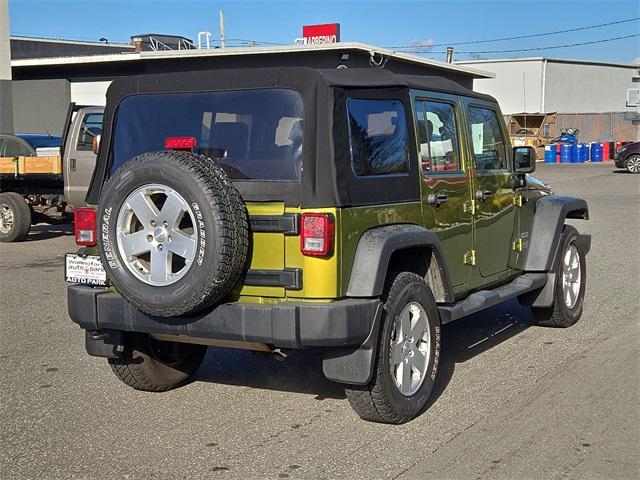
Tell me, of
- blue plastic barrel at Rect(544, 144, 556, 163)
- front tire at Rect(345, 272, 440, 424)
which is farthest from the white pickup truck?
blue plastic barrel at Rect(544, 144, 556, 163)

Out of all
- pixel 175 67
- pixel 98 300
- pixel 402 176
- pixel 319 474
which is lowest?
pixel 319 474

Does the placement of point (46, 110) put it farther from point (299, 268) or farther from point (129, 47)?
point (299, 268)

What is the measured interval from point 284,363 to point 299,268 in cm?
205

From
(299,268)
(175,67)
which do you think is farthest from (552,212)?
(175,67)

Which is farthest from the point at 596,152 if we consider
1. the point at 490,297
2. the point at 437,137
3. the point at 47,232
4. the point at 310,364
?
the point at 437,137

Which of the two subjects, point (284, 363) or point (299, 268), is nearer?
point (299, 268)

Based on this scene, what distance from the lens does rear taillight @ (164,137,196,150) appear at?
16.0 feet

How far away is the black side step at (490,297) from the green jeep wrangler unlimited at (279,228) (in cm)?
3

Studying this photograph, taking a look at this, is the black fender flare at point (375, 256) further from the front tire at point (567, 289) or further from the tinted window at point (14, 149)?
the tinted window at point (14, 149)

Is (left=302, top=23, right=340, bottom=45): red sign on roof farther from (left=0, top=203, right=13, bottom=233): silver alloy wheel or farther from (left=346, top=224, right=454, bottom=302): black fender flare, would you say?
(left=346, top=224, right=454, bottom=302): black fender flare

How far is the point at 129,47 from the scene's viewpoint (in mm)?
48094

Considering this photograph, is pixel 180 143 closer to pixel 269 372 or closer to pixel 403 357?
pixel 403 357

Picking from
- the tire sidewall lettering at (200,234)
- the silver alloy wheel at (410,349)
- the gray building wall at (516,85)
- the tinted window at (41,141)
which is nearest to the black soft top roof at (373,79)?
the tire sidewall lettering at (200,234)

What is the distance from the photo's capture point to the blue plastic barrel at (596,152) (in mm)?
43156
